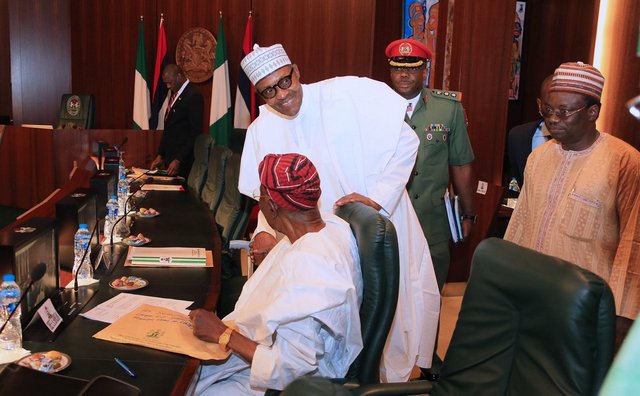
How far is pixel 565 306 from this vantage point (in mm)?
1204

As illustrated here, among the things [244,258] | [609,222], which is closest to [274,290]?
[609,222]

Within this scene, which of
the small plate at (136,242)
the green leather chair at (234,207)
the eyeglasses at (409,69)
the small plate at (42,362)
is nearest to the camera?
the small plate at (42,362)

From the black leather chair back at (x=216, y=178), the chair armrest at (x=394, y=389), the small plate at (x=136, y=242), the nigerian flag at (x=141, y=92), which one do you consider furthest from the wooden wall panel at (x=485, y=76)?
the nigerian flag at (x=141, y=92)

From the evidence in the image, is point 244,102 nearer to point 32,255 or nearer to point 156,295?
point 156,295

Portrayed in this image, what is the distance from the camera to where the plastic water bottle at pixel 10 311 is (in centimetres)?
155

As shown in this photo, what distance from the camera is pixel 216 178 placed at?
13.9ft

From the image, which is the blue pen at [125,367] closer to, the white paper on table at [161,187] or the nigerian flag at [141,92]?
the white paper on table at [161,187]

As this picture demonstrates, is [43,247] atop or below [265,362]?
atop

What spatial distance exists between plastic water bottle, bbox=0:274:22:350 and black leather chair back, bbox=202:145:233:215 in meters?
2.43

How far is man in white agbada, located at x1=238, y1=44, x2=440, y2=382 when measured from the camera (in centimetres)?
236

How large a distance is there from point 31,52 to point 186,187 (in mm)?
4992

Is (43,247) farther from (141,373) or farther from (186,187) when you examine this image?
(186,187)

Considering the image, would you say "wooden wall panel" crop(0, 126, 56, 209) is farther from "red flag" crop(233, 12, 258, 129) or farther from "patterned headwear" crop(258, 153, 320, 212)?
"patterned headwear" crop(258, 153, 320, 212)

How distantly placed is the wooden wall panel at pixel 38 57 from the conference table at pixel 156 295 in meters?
5.76
